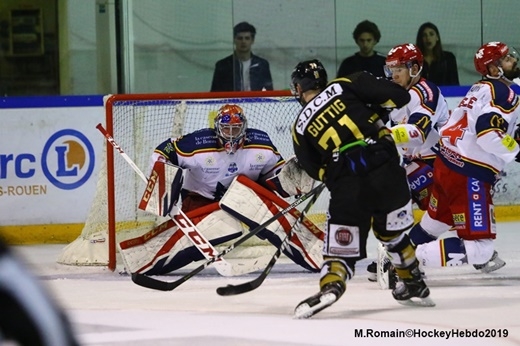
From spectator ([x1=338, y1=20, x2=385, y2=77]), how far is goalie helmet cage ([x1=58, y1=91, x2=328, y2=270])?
1.33 m

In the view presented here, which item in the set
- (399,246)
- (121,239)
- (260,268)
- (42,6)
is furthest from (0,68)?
(399,246)

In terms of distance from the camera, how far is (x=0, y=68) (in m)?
7.05

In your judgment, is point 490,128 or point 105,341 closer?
point 105,341

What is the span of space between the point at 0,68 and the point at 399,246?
410 cm

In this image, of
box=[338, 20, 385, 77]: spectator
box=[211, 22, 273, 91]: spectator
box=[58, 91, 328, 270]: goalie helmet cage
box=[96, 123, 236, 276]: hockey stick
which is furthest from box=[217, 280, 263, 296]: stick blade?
box=[338, 20, 385, 77]: spectator

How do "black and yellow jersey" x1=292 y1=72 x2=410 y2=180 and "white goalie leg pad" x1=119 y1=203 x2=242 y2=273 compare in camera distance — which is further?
"white goalie leg pad" x1=119 y1=203 x2=242 y2=273

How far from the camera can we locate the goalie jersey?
17.6 feet

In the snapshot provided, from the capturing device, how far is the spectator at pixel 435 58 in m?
7.30

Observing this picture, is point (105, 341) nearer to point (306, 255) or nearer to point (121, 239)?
point (306, 255)

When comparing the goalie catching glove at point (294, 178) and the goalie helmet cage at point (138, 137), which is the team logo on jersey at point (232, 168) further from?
the goalie catching glove at point (294, 178)

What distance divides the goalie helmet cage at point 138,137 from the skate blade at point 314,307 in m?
1.75

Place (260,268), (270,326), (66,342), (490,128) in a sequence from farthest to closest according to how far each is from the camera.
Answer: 1. (260,268)
2. (490,128)
3. (270,326)
4. (66,342)

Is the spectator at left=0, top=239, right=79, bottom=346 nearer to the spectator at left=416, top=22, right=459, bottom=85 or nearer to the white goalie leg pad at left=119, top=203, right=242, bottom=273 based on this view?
the white goalie leg pad at left=119, top=203, right=242, bottom=273

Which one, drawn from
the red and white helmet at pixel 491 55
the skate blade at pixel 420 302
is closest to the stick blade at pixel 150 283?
the skate blade at pixel 420 302
